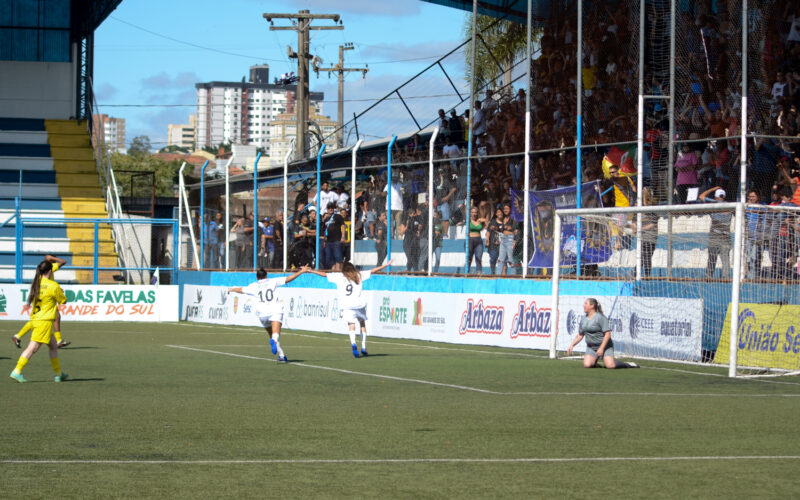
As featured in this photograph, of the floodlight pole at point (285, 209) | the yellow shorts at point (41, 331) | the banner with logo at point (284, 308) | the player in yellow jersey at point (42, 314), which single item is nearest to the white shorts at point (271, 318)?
the player in yellow jersey at point (42, 314)

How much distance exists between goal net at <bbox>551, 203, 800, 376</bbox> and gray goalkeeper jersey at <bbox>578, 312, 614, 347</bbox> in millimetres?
1800

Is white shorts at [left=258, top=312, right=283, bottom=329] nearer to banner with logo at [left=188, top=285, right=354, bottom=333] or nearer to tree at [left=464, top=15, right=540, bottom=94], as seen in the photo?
banner with logo at [left=188, top=285, right=354, bottom=333]

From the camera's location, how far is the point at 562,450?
9.76 meters

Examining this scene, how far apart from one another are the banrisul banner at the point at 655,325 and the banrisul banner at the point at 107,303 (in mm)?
16708

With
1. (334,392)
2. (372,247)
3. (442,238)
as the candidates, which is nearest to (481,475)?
(334,392)

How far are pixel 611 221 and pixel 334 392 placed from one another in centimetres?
899

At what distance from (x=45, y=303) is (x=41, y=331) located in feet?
1.47

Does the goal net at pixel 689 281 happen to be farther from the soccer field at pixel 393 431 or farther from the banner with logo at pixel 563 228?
the soccer field at pixel 393 431

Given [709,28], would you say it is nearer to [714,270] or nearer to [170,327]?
[714,270]

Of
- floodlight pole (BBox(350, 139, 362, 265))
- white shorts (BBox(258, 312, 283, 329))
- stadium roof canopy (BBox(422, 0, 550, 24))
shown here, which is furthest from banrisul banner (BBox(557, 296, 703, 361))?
stadium roof canopy (BBox(422, 0, 550, 24))

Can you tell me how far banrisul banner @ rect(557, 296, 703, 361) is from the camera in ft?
64.7

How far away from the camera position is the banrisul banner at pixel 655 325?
1973 centimetres

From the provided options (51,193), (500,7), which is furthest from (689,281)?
(51,193)

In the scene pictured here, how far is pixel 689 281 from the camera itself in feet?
66.0
